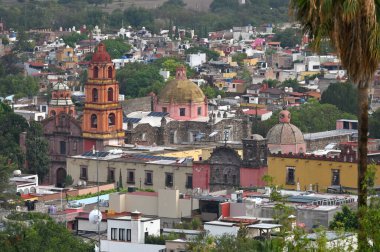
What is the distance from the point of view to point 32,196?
48.0 metres

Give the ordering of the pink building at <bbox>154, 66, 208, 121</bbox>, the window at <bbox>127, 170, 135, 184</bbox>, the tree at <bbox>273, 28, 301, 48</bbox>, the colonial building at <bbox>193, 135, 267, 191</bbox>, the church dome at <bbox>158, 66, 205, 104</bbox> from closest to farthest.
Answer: the colonial building at <bbox>193, 135, 267, 191</bbox> < the window at <bbox>127, 170, 135, 184</bbox> < the pink building at <bbox>154, 66, 208, 121</bbox> < the church dome at <bbox>158, 66, 205, 104</bbox> < the tree at <bbox>273, 28, 301, 48</bbox>

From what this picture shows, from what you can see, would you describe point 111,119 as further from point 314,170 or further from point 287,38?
point 287,38

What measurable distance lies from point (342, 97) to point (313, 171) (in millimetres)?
29213

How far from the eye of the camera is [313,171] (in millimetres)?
48969

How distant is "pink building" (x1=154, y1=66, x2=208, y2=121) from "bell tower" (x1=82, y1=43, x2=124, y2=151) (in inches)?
185

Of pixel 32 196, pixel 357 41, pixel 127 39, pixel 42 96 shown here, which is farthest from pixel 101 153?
pixel 127 39

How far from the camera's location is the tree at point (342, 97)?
77.4m

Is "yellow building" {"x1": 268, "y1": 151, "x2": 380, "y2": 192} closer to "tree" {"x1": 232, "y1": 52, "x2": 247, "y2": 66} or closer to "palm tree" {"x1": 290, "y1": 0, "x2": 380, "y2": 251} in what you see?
"palm tree" {"x1": 290, "y1": 0, "x2": 380, "y2": 251}

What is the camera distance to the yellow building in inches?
1895

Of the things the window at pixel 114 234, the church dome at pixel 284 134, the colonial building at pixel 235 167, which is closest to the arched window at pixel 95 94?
the church dome at pixel 284 134

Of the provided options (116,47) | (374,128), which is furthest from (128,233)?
(116,47)

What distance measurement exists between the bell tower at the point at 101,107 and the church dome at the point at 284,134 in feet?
23.1

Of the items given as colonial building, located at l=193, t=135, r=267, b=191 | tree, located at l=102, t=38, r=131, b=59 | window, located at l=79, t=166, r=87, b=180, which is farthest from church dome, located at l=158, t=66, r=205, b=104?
tree, located at l=102, t=38, r=131, b=59

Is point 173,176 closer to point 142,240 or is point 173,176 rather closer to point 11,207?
point 11,207
